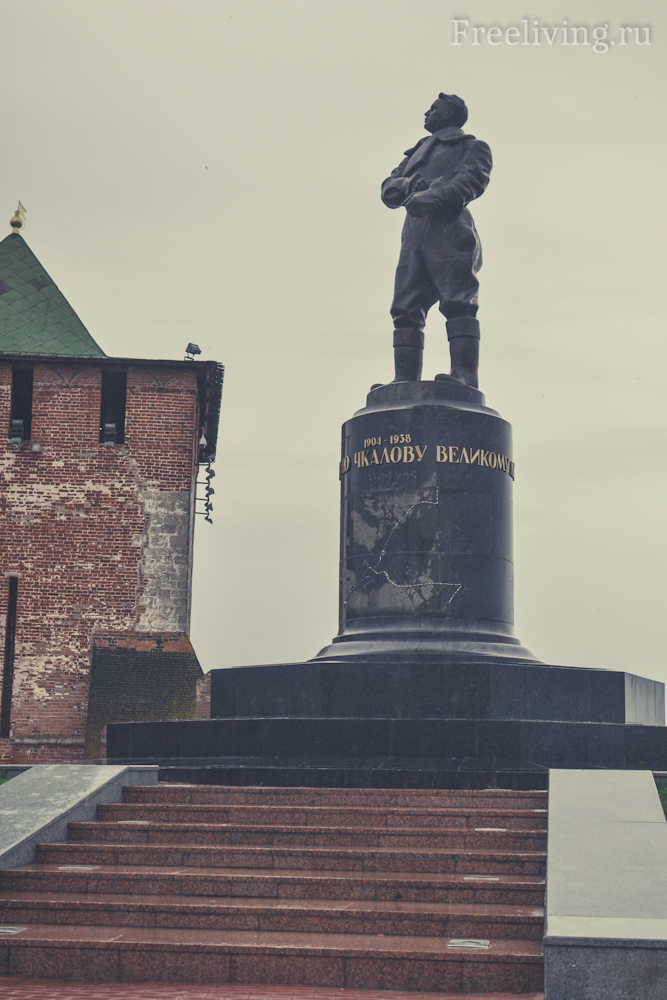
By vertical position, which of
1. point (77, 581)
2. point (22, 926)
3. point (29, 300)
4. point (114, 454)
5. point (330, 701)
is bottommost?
point (22, 926)

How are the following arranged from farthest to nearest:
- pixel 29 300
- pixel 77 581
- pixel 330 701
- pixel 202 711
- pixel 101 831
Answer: pixel 29 300 → pixel 77 581 → pixel 202 711 → pixel 330 701 → pixel 101 831

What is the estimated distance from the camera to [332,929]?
18.5 feet

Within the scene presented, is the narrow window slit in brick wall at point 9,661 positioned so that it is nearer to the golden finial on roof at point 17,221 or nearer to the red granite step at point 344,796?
the golden finial on roof at point 17,221

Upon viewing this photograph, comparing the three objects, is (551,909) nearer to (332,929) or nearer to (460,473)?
(332,929)

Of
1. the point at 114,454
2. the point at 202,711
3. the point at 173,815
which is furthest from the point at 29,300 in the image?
the point at 173,815

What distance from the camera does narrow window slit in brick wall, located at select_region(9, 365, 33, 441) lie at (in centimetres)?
2084

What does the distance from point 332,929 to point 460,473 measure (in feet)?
17.0

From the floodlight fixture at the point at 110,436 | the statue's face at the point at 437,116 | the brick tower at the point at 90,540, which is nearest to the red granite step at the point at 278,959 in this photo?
the statue's face at the point at 437,116

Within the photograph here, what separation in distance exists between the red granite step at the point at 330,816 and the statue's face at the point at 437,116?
6.86m

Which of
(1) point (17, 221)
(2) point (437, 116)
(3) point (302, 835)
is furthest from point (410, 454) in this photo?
(1) point (17, 221)

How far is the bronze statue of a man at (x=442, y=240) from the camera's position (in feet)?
36.2

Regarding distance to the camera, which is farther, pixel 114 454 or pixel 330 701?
pixel 114 454

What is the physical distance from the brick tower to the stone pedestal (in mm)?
8953

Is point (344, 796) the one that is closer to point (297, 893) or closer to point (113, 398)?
point (297, 893)
